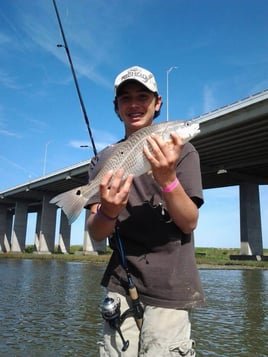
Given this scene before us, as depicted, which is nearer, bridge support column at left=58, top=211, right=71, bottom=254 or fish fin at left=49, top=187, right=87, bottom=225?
fish fin at left=49, top=187, right=87, bottom=225

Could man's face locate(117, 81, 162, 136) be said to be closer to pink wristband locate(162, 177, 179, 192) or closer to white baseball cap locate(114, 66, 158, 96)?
Result: white baseball cap locate(114, 66, 158, 96)

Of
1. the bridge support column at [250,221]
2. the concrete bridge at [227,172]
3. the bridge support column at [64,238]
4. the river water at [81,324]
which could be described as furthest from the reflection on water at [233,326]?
the bridge support column at [64,238]

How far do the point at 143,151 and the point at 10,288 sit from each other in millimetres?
14035

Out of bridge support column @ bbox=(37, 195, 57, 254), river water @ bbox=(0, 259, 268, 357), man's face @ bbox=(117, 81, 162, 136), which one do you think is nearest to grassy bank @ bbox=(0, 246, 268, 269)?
bridge support column @ bbox=(37, 195, 57, 254)

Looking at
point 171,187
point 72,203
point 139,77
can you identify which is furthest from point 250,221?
point 171,187

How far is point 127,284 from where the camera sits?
9.04 ft

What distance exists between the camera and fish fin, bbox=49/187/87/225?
Result: 2941 mm

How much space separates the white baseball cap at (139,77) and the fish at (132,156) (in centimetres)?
48

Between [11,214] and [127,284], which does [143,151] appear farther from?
[11,214]

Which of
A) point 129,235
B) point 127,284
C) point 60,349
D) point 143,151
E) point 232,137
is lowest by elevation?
point 60,349

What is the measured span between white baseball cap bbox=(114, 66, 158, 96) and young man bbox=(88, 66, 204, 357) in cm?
2

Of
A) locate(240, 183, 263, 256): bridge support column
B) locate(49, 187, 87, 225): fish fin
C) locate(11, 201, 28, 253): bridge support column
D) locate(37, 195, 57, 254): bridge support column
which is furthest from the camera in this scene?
locate(11, 201, 28, 253): bridge support column

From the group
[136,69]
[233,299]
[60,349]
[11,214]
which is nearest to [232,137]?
[233,299]

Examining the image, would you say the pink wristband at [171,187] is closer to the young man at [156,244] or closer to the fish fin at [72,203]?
the young man at [156,244]
